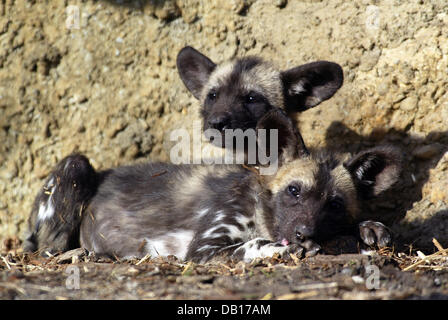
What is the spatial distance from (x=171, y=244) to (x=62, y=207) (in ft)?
3.78

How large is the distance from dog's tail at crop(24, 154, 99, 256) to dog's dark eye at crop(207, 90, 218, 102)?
1379 mm

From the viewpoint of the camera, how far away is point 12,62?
664 cm

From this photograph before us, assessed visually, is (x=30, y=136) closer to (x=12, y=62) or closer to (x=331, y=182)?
(x=12, y=62)

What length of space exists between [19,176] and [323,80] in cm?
357

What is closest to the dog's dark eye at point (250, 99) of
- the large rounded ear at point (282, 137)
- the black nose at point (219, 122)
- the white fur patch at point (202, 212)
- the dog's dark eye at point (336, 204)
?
the black nose at point (219, 122)

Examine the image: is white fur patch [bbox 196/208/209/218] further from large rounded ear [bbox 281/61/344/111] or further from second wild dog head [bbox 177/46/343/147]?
large rounded ear [bbox 281/61/344/111]

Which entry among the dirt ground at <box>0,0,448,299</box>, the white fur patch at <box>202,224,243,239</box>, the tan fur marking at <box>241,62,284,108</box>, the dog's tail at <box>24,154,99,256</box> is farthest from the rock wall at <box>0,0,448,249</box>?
the white fur patch at <box>202,224,243,239</box>

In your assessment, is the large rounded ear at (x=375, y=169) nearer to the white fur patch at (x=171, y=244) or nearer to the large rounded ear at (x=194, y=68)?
the white fur patch at (x=171, y=244)

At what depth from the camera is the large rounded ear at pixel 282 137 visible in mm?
4605

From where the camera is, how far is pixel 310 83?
577 centimetres

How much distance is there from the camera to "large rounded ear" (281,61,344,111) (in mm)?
5547
